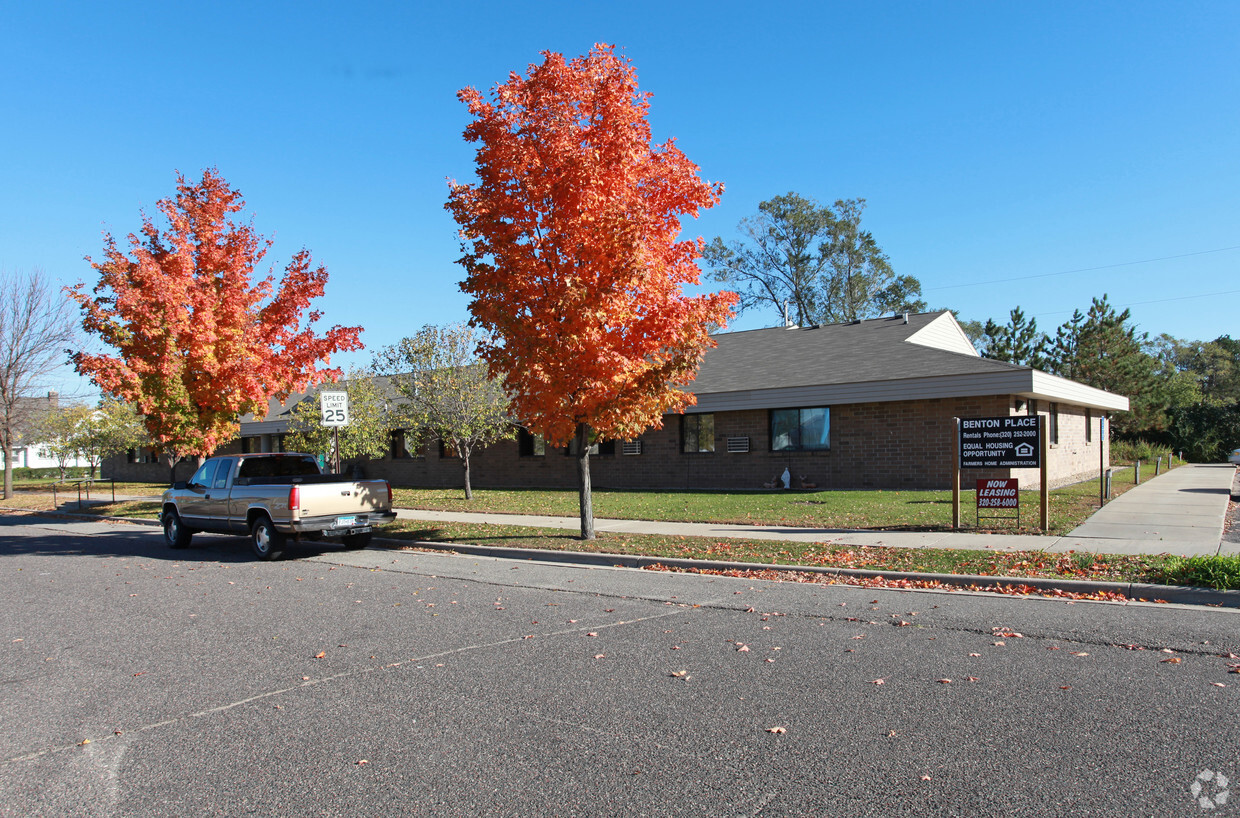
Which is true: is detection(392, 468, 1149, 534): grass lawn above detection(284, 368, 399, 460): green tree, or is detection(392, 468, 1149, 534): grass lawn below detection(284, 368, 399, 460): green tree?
below

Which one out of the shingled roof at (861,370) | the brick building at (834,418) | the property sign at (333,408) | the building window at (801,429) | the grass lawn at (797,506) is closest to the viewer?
the grass lawn at (797,506)

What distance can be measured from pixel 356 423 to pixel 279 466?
1227 centimetres

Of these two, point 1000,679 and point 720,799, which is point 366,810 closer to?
point 720,799

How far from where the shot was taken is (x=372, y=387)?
94.2 ft

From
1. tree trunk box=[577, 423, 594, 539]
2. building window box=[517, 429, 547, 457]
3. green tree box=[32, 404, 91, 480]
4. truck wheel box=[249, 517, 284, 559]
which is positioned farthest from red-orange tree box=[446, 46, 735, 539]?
green tree box=[32, 404, 91, 480]

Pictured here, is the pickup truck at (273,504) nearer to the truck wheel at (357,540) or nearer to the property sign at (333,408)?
the truck wheel at (357,540)

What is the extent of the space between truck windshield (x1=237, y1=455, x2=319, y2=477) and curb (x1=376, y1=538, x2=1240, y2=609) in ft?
10.1

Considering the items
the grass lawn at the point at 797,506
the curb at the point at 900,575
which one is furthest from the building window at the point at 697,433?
the curb at the point at 900,575

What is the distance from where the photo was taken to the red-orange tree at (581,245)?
41.3 feet

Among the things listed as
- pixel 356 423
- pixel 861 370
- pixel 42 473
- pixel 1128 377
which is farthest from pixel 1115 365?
pixel 42 473

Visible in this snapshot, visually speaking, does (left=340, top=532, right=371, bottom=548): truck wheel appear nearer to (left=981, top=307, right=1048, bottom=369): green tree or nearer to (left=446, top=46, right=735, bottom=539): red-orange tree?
(left=446, top=46, right=735, bottom=539): red-orange tree

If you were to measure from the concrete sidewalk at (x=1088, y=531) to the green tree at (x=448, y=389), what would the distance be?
4891mm

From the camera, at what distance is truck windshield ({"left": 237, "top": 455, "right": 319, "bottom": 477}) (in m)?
14.7

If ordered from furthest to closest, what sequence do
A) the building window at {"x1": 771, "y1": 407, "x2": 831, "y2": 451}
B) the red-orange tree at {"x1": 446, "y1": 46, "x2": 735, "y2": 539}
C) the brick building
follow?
1. the building window at {"x1": 771, "y1": 407, "x2": 831, "y2": 451}
2. the brick building
3. the red-orange tree at {"x1": 446, "y1": 46, "x2": 735, "y2": 539}
